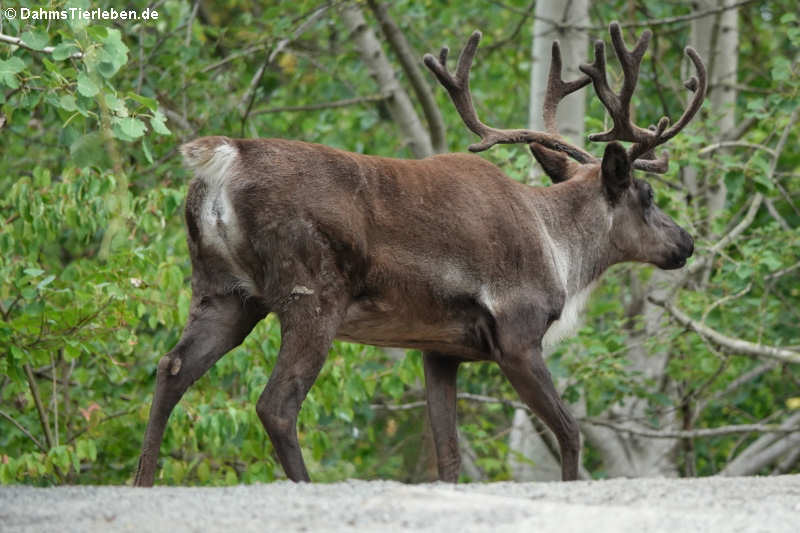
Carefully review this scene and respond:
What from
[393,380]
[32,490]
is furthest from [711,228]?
[32,490]

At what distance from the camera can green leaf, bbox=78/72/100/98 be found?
503cm

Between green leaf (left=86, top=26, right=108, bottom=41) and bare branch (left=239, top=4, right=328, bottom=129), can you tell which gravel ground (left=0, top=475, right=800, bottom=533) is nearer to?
green leaf (left=86, top=26, right=108, bottom=41)

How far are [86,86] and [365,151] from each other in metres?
8.55

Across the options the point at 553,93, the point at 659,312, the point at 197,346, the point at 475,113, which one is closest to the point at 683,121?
the point at 553,93

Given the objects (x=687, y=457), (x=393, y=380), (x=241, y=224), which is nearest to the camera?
(x=241, y=224)

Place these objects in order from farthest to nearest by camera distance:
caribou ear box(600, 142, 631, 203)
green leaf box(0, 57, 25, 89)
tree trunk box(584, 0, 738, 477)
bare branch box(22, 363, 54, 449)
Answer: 1. tree trunk box(584, 0, 738, 477)
2. bare branch box(22, 363, 54, 449)
3. caribou ear box(600, 142, 631, 203)
4. green leaf box(0, 57, 25, 89)

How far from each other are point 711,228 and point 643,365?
222 centimetres

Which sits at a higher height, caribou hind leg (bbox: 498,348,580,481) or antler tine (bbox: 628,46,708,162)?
antler tine (bbox: 628,46,708,162)

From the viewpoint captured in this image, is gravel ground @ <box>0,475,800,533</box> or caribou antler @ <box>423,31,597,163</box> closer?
gravel ground @ <box>0,475,800,533</box>

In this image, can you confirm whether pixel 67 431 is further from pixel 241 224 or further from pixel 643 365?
pixel 643 365

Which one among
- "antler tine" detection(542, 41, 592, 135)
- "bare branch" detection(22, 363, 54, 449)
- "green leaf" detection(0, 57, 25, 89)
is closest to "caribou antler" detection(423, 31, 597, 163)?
"antler tine" detection(542, 41, 592, 135)

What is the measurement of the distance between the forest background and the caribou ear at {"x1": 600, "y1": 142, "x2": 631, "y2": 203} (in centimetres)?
114

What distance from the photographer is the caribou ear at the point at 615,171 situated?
7.10 metres

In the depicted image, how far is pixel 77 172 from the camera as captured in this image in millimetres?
7586
